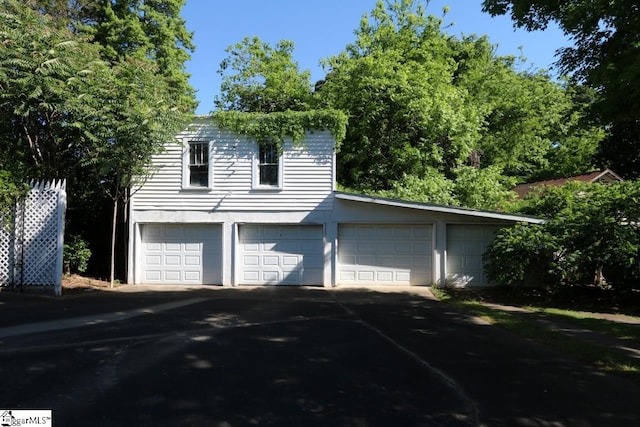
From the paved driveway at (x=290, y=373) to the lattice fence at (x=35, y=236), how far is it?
2.92 metres

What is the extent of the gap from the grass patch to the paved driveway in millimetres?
323

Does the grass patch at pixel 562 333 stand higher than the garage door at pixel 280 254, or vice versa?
the garage door at pixel 280 254

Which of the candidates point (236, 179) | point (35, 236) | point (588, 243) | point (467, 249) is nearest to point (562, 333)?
point (588, 243)

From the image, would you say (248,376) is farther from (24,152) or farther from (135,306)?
(24,152)

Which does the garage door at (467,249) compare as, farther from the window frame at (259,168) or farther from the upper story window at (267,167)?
the upper story window at (267,167)

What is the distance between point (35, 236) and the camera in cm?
1189

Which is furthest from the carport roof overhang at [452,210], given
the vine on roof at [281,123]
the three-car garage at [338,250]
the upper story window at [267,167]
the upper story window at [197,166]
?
the upper story window at [197,166]

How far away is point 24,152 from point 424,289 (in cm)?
1220

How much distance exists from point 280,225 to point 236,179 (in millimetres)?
1971

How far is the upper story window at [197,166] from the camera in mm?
15086

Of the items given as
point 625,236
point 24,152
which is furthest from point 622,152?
point 24,152

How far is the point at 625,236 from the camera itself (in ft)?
39.0

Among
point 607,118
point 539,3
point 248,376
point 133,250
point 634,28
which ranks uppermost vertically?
point 539,3

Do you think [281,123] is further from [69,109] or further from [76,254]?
[76,254]
